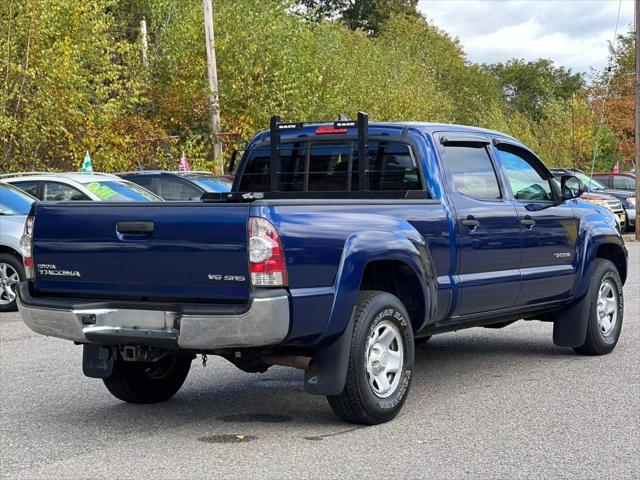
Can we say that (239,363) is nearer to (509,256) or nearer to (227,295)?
(227,295)

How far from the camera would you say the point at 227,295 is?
19.6ft

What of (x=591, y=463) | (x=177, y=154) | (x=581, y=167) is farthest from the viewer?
(x=581, y=167)

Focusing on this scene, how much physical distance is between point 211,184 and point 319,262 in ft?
41.5

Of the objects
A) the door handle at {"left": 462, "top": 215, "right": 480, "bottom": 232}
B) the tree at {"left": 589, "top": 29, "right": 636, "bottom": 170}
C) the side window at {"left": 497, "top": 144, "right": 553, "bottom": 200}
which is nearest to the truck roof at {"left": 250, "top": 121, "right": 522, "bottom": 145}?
the side window at {"left": 497, "top": 144, "right": 553, "bottom": 200}

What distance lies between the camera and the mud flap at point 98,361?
6.68 m

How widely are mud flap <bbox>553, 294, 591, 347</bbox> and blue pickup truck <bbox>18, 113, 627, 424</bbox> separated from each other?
318mm

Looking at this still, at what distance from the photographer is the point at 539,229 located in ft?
27.9

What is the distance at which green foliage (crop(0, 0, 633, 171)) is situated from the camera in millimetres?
21641

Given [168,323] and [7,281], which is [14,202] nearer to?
[7,281]

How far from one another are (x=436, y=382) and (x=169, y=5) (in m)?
31.6

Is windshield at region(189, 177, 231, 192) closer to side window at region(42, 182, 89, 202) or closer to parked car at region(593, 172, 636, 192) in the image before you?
side window at region(42, 182, 89, 202)

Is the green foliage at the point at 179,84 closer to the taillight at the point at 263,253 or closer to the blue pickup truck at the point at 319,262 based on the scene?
the blue pickup truck at the point at 319,262

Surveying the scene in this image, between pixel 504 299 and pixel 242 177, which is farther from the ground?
pixel 242 177

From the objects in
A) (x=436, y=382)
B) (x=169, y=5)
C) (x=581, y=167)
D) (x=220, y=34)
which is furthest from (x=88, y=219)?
(x=581, y=167)
